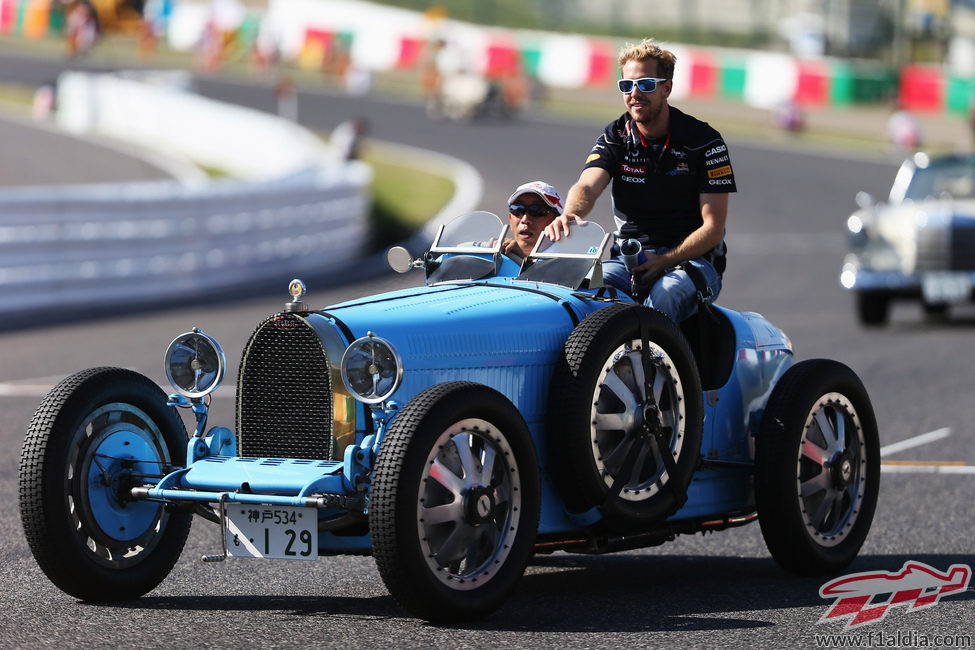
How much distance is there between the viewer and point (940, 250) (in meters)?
18.3

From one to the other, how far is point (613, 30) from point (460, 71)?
34.4 ft

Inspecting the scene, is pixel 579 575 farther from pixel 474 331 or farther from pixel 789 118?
pixel 789 118

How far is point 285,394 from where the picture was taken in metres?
6.25

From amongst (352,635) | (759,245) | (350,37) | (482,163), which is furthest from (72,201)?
(350,37)

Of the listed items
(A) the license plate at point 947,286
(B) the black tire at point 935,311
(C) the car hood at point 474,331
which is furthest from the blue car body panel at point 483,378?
(B) the black tire at point 935,311

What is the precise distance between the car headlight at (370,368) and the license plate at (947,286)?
13.3 m

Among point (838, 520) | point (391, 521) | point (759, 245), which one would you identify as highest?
point (391, 521)

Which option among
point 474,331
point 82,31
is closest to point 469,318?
point 474,331

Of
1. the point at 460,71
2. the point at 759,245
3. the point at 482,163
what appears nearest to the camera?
the point at 759,245

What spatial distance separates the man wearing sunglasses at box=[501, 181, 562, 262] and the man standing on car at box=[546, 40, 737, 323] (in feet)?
0.29

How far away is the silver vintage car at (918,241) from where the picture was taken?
1827 cm

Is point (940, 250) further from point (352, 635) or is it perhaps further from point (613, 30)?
point (613, 30)

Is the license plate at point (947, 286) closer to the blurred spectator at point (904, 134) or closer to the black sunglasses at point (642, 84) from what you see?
the black sunglasses at point (642, 84)

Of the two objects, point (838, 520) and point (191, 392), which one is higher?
point (191, 392)
